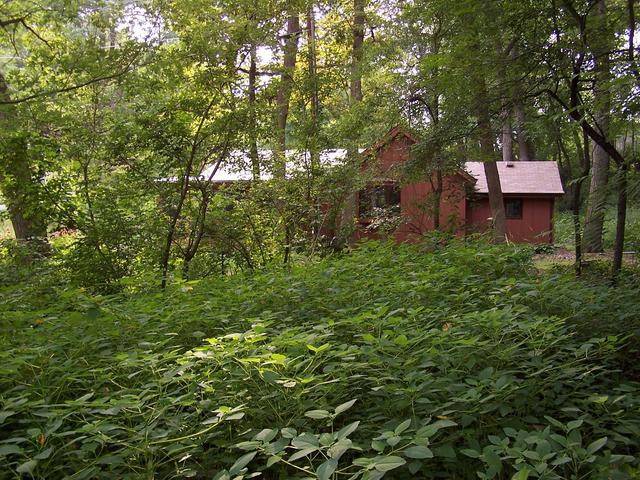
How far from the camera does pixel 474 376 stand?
7.97 feet

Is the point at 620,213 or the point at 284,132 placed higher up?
the point at 284,132

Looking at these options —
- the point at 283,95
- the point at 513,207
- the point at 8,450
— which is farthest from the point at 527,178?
the point at 8,450

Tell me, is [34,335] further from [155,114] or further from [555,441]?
[155,114]

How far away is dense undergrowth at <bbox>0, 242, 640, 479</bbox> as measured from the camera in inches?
72.3

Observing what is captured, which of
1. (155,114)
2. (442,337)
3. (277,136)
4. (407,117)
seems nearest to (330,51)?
(407,117)

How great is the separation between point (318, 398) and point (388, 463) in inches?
28.0

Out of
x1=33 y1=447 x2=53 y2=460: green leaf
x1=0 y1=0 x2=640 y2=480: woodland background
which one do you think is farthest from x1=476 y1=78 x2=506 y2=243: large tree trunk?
x1=33 y1=447 x2=53 y2=460: green leaf

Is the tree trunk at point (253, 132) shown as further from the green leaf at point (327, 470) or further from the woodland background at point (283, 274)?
the green leaf at point (327, 470)

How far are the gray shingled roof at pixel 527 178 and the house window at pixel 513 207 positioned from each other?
22.1 inches

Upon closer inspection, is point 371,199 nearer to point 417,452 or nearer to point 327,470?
point 417,452

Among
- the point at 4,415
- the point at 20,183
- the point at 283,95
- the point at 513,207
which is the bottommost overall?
the point at 4,415

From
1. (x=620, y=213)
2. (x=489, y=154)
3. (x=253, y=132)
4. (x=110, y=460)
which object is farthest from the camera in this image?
(x=489, y=154)

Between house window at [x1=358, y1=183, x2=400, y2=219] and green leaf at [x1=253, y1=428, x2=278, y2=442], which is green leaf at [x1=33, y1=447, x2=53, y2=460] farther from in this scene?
house window at [x1=358, y1=183, x2=400, y2=219]

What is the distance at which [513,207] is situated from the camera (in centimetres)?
2214
